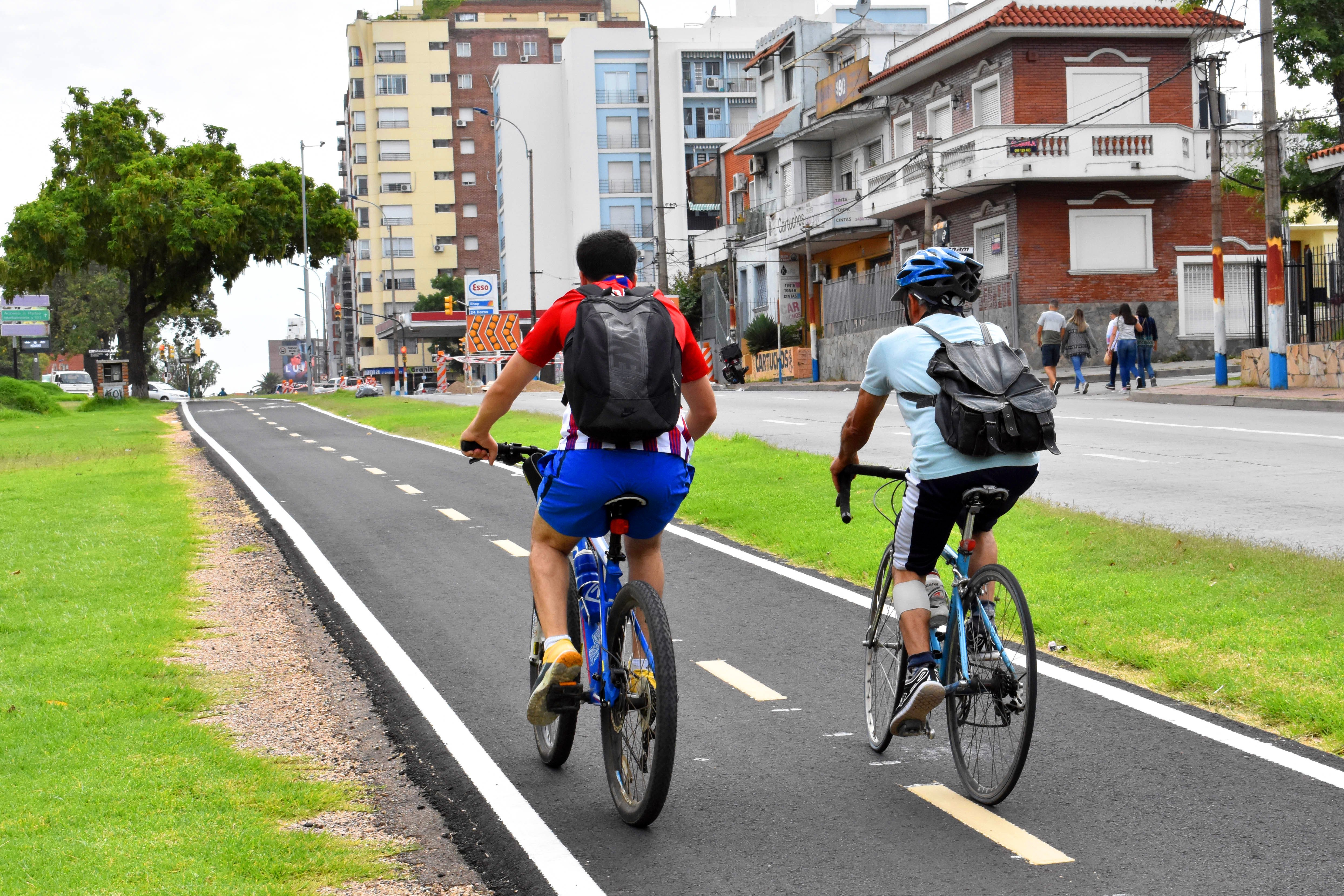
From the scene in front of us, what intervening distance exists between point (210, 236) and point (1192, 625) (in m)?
44.7

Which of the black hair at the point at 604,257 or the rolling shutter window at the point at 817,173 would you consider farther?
the rolling shutter window at the point at 817,173

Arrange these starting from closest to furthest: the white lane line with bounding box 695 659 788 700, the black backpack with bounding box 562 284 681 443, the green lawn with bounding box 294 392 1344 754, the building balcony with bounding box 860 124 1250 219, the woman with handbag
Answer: the black backpack with bounding box 562 284 681 443 → the green lawn with bounding box 294 392 1344 754 → the white lane line with bounding box 695 659 788 700 → the woman with handbag → the building balcony with bounding box 860 124 1250 219

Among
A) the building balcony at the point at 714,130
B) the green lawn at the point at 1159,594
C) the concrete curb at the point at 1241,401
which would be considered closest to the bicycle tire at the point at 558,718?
the green lawn at the point at 1159,594

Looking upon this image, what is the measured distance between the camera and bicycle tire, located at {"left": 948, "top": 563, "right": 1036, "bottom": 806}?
14.9ft

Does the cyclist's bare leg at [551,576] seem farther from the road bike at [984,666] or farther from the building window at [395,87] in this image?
the building window at [395,87]

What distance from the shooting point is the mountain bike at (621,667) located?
4.52 meters

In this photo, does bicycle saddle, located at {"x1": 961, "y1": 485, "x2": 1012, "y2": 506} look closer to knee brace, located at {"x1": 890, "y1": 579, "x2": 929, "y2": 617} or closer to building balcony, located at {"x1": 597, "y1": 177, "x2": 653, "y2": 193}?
knee brace, located at {"x1": 890, "y1": 579, "x2": 929, "y2": 617}

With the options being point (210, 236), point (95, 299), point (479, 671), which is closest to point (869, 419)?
point (479, 671)

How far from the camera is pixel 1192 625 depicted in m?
7.17

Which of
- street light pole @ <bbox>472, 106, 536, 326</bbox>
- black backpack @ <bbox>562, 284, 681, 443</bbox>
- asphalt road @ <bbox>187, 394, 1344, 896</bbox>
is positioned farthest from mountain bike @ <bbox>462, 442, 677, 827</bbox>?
street light pole @ <bbox>472, 106, 536, 326</bbox>

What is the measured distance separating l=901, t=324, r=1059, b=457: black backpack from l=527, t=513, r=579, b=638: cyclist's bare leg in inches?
54.4

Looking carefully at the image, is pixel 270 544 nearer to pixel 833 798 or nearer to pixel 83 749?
pixel 83 749

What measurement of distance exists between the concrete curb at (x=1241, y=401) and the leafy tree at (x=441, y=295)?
272 feet

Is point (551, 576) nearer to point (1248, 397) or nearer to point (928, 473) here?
point (928, 473)
